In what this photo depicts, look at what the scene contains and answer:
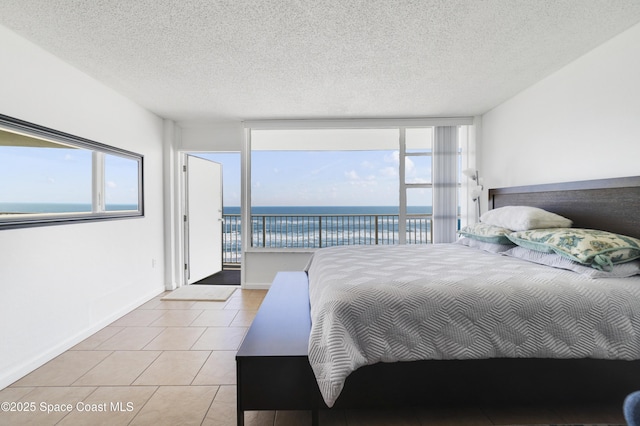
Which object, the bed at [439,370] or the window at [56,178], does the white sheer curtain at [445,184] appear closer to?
the bed at [439,370]

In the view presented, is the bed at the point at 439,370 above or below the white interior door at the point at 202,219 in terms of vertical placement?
below

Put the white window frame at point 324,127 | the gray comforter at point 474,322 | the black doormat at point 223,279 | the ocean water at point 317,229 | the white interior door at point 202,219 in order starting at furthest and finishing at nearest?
the ocean water at point 317,229 → the black doormat at point 223,279 → the white interior door at point 202,219 → the white window frame at point 324,127 → the gray comforter at point 474,322

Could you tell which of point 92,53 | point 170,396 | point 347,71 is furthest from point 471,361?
point 92,53

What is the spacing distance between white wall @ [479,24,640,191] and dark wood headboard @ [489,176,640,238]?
11 centimetres

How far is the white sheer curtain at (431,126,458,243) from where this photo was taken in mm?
4227

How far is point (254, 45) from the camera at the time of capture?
2.26 metres

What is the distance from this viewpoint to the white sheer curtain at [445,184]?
423 cm

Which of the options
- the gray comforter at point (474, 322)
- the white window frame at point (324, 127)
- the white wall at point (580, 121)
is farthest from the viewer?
the white window frame at point (324, 127)

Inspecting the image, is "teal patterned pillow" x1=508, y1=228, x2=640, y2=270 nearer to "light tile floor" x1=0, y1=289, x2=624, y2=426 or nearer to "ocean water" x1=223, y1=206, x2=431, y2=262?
"light tile floor" x1=0, y1=289, x2=624, y2=426

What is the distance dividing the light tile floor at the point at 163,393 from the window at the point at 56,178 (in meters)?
1.08

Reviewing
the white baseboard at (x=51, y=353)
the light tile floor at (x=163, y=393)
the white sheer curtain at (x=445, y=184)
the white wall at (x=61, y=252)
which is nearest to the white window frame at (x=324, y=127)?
the white sheer curtain at (x=445, y=184)

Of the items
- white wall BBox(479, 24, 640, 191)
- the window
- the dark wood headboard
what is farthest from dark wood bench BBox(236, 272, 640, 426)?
the window

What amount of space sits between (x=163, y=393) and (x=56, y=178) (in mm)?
1881

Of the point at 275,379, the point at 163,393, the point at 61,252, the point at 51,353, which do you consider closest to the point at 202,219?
the point at 61,252
